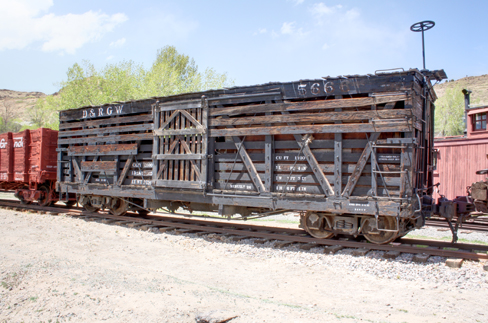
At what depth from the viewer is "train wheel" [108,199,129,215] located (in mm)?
11942

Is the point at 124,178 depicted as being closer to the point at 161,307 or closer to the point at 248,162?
the point at 248,162

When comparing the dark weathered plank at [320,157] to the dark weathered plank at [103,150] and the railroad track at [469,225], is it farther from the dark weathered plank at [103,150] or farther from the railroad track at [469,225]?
the railroad track at [469,225]

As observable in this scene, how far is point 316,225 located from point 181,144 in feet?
14.1

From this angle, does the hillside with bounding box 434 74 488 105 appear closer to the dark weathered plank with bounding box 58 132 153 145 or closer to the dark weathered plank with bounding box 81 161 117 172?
the dark weathered plank with bounding box 58 132 153 145

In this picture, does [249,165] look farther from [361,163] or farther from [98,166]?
[98,166]

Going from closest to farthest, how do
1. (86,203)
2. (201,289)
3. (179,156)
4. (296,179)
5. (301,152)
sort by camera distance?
(201,289)
(301,152)
(296,179)
(179,156)
(86,203)

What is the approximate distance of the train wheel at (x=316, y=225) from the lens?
823 centimetres

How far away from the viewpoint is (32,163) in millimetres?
15055

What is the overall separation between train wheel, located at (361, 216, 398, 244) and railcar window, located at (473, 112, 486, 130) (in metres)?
19.2

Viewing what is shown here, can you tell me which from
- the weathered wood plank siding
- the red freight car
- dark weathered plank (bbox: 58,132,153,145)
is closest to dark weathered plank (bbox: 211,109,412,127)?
the weathered wood plank siding

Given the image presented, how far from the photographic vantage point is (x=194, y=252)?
26.0ft

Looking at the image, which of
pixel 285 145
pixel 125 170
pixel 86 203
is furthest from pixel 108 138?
pixel 285 145

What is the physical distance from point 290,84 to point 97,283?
5.79m

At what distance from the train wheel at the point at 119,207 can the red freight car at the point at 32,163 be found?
14.1 feet
